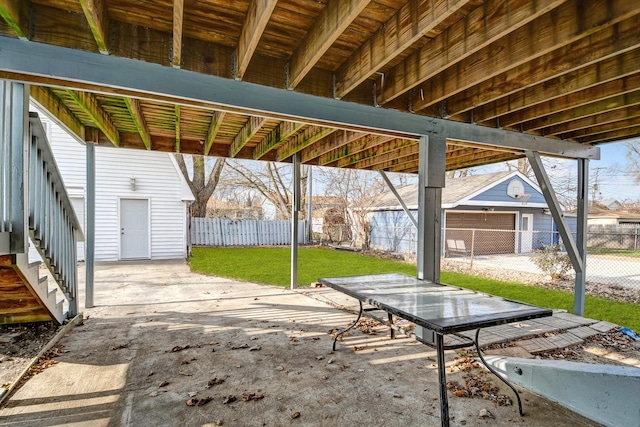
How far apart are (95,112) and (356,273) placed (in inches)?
242

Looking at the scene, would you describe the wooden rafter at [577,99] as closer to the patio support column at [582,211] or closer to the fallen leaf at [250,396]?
the patio support column at [582,211]

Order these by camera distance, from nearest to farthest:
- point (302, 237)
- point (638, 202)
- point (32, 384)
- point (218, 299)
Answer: point (32, 384), point (218, 299), point (302, 237), point (638, 202)

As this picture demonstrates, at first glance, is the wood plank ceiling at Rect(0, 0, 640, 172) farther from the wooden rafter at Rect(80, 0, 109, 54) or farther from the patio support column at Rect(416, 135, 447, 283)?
the patio support column at Rect(416, 135, 447, 283)

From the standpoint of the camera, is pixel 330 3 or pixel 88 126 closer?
pixel 330 3

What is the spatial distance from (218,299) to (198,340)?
179 centimetres

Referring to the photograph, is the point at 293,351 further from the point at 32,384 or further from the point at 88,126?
the point at 88,126

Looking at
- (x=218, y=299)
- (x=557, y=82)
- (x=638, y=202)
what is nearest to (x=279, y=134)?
(x=218, y=299)

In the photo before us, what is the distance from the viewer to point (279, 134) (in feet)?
16.3

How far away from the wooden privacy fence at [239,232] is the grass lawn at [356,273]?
3.03 metres

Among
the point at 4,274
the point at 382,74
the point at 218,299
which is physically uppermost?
the point at 382,74

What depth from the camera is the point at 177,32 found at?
2.08 metres

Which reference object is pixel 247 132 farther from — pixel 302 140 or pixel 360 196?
A: pixel 360 196

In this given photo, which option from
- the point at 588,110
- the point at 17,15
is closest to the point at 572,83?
the point at 588,110

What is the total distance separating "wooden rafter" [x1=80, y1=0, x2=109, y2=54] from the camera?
183 cm
